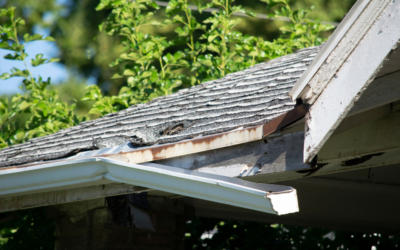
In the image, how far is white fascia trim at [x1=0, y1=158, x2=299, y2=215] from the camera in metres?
1.47

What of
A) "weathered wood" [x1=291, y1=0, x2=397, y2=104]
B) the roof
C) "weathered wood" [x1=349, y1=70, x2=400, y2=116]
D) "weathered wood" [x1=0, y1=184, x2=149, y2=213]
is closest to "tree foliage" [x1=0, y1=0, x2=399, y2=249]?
the roof

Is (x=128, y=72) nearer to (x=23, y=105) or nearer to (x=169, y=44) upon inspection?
(x=169, y=44)

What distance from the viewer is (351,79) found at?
1.23m

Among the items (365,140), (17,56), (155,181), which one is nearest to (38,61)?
(17,56)

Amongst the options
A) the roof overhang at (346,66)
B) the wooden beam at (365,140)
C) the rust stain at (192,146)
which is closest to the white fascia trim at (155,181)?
the rust stain at (192,146)

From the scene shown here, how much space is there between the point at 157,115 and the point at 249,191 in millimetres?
1763

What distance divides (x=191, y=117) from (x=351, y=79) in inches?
56.8

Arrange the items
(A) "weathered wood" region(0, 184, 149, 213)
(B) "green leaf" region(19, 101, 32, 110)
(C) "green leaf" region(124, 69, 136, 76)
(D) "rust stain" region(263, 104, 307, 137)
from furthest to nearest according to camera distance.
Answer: (C) "green leaf" region(124, 69, 136, 76)
(B) "green leaf" region(19, 101, 32, 110)
(A) "weathered wood" region(0, 184, 149, 213)
(D) "rust stain" region(263, 104, 307, 137)

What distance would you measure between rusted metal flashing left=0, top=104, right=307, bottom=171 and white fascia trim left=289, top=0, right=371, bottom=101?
11 centimetres

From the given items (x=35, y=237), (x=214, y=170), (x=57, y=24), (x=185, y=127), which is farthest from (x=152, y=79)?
(x=57, y=24)

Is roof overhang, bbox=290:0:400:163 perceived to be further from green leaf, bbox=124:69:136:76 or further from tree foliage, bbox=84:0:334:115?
green leaf, bbox=124:69:136:76

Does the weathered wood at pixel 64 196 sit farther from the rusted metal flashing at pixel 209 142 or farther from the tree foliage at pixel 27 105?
the tree foliage at pixel 27 105

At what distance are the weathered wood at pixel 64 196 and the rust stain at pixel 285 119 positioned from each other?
69 centimetres

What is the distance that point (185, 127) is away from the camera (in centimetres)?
232
